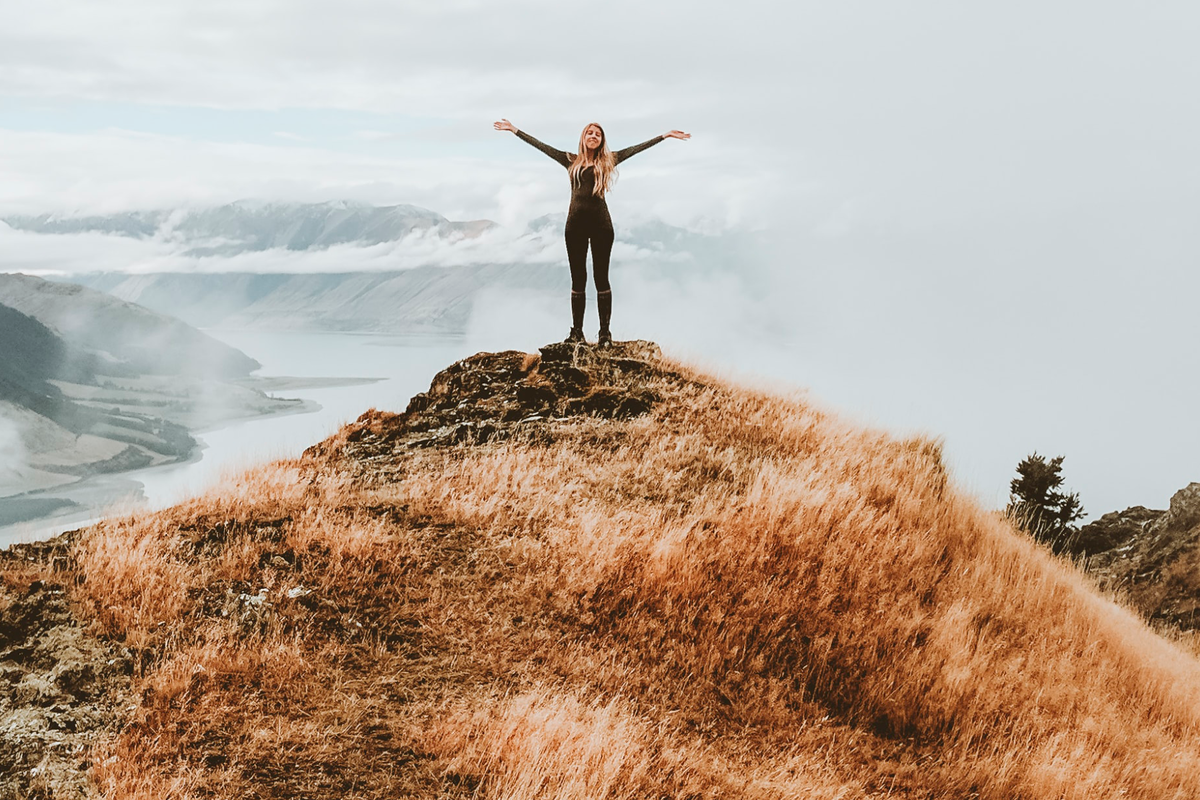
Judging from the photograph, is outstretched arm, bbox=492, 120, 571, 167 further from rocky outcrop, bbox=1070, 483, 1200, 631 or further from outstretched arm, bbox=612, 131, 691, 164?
rocky outcrop, bbox=1070, 483, 1200, 631

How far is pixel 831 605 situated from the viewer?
6996 millimetres

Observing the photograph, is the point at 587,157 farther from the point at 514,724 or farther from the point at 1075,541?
the point at 1075,541

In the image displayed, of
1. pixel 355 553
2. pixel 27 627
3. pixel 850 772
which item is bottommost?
pixel 27 627

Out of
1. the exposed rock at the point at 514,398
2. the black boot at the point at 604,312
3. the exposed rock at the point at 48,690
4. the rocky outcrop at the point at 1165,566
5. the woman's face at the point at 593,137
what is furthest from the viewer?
the rocky outcrop at the point at 1165,566

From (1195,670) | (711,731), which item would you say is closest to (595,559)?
(711,731)

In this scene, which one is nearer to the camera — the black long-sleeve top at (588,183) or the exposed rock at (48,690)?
the exposed rock at (48,690)

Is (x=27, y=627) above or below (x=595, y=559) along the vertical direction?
below

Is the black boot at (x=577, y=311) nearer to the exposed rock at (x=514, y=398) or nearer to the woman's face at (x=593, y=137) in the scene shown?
the exposed rock at (x=514, y=398)

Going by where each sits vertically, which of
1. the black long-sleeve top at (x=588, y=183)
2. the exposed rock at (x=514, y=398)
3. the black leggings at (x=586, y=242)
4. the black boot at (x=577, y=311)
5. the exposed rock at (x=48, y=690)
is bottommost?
the exposed rock at (x=48, y=690)

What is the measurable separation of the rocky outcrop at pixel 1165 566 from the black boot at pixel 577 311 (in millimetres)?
8377

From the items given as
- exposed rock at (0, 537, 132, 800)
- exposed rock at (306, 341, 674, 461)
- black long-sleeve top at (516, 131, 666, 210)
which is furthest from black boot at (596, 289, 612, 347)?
exposed rock at (0, 537, 132, 800)

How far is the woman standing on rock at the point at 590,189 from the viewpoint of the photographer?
10.4 meters

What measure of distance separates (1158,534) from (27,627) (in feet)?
63.7

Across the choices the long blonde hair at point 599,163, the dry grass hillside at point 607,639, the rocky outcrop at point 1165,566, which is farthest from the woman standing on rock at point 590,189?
the rocky outcrop at point 1165,566
